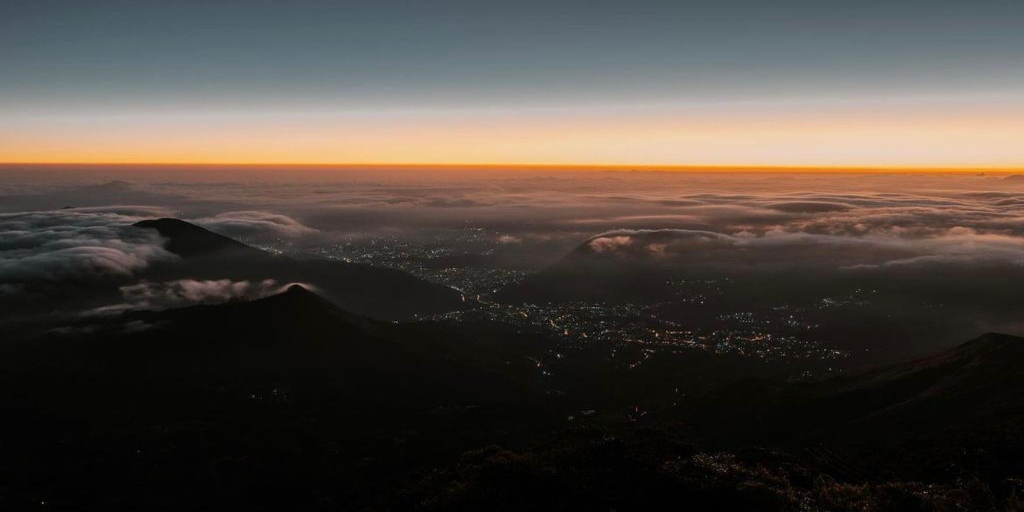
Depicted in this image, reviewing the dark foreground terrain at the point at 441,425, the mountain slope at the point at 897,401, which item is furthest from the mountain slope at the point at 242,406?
the mountain slope at the point at 897,401

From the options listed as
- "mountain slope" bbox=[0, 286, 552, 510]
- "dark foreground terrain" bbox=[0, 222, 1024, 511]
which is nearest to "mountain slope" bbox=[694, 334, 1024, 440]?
"dark foreground terrain" bbox=[0, 222, 1024, 511]

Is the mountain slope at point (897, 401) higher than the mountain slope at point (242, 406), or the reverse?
the mountain slope at point (897, 401)

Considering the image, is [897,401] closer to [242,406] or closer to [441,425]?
[441,425]

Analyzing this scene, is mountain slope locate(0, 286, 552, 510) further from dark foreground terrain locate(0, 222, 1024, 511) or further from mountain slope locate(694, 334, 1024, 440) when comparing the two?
mountain slope locate(694, 334, 1024, 440)

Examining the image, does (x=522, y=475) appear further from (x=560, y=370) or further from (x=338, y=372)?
(x=560, y=370)

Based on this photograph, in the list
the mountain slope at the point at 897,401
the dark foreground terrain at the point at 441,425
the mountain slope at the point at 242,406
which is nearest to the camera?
the dark foreground terrain at the point at 441,425

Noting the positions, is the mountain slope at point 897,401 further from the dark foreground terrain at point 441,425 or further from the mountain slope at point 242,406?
the mountain slope at point 242,406

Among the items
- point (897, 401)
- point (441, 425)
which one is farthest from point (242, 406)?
point (897, 401)

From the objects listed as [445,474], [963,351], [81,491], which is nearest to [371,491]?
[445,474]

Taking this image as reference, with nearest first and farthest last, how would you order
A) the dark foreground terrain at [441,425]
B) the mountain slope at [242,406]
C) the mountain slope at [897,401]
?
1. the dark foreground terrain at [441,425]
2. the mountain slope at [897,401]
3. the mountain slope at [242,406]
